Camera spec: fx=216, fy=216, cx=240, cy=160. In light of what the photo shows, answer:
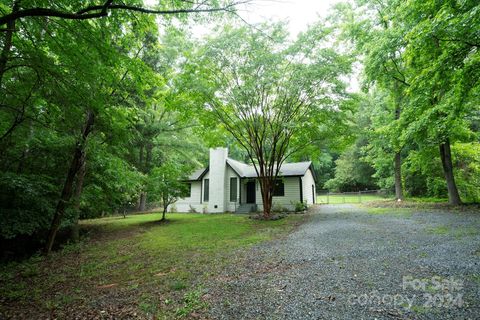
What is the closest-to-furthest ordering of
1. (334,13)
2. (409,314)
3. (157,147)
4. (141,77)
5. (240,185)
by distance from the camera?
(409,314) < (141,77) < (334,13) < (240,185) < (157,147)

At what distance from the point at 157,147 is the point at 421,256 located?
1937 cm

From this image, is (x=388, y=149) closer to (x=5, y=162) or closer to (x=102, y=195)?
(x=102, y=195)

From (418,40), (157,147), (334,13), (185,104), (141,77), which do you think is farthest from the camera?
(157,147)

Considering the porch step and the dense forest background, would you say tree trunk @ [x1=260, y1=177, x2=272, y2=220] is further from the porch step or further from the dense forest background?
the porch step

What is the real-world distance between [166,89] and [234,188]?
31.7 ft

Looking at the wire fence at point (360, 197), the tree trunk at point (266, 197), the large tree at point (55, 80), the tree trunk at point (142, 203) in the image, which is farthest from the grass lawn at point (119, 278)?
the wire fence at point (360, 197)

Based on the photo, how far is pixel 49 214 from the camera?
22.6 ft

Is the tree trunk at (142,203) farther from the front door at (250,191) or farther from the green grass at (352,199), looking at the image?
the green grass at (352,199)

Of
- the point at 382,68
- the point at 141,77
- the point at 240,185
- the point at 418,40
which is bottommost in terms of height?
the point at 240,185

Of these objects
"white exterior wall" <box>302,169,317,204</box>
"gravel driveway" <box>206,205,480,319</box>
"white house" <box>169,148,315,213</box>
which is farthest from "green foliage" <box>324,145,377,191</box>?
"gravel driveway" <box>206,205,480,319</box>

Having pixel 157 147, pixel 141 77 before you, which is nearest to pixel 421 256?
pixel 141 77

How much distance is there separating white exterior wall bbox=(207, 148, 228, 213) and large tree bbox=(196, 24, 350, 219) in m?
5.25

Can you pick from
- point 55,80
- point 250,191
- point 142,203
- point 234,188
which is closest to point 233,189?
point 234,188

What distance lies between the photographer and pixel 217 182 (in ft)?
57.0
